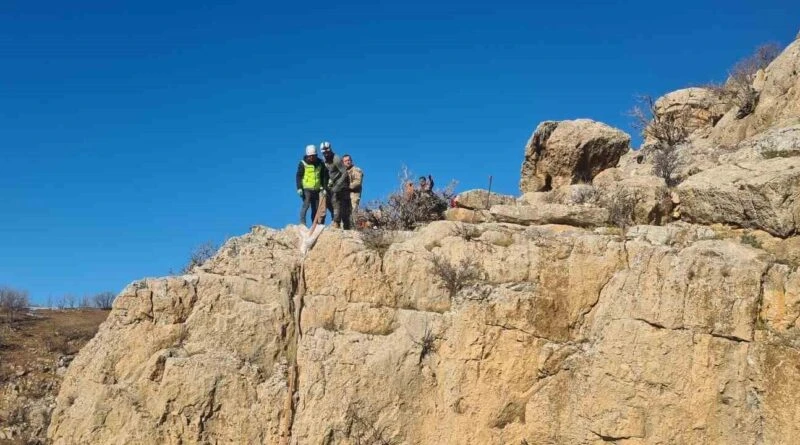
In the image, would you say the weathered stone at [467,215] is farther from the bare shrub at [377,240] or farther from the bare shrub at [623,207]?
the bare shrub at [623,207]

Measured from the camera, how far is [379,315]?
40.8 ft

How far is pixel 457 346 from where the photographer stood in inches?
460

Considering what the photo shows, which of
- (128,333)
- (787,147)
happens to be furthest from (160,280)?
(787,147)

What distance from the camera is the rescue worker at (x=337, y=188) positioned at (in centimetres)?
1467

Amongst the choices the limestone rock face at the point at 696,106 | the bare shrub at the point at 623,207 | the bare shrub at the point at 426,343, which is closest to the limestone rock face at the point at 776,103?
the limestone rock face at the point at 696,106

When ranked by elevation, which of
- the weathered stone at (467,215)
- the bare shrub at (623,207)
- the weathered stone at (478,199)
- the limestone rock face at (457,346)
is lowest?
the limestone rock face at (457,346)

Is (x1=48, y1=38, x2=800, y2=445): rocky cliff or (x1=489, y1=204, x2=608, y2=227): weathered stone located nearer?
(x1=48, y1=38, x2=800, y2=445): rocky cliff

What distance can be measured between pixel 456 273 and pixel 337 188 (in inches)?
137

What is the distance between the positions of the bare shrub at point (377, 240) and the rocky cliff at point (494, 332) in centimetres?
6

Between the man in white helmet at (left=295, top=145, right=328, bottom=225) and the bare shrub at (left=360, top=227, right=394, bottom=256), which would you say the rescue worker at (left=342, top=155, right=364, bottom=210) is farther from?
the bare shrub at (left=360, top=227, right=394, bottom=256)

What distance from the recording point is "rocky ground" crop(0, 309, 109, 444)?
1770 centimetres

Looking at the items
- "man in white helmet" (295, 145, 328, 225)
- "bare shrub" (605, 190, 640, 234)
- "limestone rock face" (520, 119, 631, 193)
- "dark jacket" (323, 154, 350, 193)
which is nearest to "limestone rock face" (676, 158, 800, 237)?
"bare shrub" (605, 190, 640, 234)

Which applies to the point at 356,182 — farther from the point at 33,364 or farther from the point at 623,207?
the point at 33,364

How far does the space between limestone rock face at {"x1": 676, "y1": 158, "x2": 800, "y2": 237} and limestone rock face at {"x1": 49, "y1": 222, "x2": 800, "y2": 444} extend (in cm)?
61
